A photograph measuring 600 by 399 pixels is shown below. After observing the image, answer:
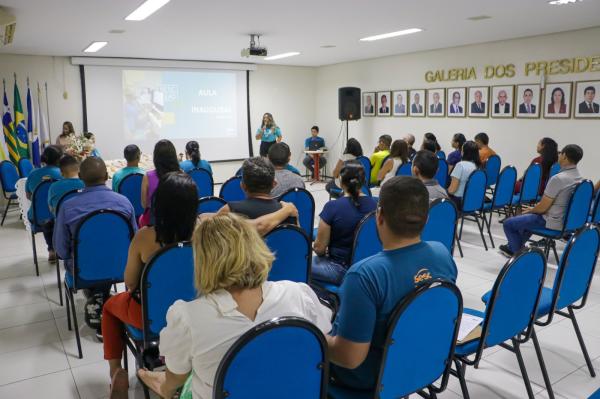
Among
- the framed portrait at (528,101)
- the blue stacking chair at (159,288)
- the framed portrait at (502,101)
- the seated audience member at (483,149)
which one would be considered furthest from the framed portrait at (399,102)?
the blue stacking chair at (159,288)

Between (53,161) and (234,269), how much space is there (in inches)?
186

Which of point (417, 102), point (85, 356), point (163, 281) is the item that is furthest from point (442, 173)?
point (163, 281)

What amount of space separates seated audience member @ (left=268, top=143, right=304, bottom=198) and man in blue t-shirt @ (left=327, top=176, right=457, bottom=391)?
2.38 metres

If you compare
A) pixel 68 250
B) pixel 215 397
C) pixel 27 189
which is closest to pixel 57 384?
pixel 68 250

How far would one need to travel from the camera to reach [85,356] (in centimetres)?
312

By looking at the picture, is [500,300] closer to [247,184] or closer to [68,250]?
[247,184]

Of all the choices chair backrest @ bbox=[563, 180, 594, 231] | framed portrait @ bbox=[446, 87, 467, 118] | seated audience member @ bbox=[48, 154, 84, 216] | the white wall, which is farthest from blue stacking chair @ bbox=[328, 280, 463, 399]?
framed portrait @ bbox=[446, 87, 467, 118]

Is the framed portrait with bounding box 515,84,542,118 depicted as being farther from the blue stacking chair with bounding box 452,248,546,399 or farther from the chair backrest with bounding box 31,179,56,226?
the chair backrest with bounding box 31,179,56,226

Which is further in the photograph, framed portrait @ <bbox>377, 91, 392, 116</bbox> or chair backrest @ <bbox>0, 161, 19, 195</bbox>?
framed portrait @ <bbox>377, 91, 392, 116</bbox>

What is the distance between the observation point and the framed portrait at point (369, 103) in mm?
10559

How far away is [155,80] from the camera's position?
10.1 meters

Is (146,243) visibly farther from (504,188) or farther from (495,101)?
(495,101)

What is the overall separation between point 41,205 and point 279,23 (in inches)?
139

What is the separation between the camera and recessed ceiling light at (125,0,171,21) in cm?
484
